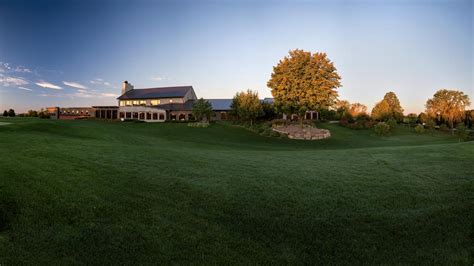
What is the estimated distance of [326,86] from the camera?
38625 millimetres

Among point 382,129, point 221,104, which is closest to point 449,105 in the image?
point 382,129

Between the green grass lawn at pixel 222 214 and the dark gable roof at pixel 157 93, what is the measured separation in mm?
55234

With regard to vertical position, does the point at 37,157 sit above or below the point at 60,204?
above

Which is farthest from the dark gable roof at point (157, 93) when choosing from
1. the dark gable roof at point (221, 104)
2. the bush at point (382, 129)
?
the bush at point (382, 129)

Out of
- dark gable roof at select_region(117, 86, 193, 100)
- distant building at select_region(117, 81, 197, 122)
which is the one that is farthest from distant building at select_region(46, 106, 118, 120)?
dark gable roof at select_region(117, 86, 193, 100)

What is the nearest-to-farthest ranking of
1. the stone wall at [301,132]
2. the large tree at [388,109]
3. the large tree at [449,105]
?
the stone wall at [301,132] < the large tree at [449,105] < the large tree at [388,109]

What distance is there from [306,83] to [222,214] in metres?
35.3

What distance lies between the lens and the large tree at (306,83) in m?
38.6

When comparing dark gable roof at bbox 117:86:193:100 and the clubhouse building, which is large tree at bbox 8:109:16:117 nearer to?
the clubhouse building

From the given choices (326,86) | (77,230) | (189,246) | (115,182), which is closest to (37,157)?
(115,182)

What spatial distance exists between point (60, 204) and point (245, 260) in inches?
196

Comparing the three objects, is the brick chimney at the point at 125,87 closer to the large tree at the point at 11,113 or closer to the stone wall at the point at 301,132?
the large tree at the point at 11,113

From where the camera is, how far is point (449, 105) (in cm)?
5556

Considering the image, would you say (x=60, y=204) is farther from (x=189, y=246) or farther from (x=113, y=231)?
(x=189, y=246)
